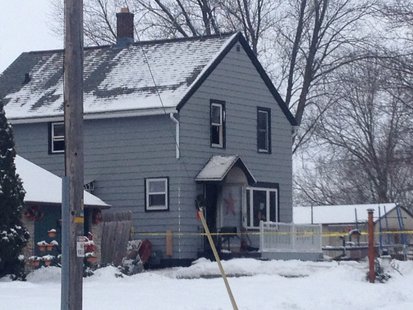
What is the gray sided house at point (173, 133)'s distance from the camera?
37500 millimetres

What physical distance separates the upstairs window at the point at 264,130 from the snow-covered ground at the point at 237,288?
26.4ft

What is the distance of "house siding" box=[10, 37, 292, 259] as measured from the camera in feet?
123

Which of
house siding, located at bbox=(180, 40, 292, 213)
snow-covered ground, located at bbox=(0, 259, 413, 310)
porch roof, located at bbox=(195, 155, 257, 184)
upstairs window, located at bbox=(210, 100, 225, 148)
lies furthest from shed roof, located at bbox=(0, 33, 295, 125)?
snow-covered ground, located at bbox=(0, 259, 413, 310)

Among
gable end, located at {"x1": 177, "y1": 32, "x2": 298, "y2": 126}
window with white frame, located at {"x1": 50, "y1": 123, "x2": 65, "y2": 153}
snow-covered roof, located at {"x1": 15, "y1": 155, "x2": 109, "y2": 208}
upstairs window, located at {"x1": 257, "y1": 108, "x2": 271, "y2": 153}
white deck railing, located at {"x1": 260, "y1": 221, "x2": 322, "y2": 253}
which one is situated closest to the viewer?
snow-covered roof, located at {"x1": 15, "y1": 155, "x2": 109, "y2": 208}

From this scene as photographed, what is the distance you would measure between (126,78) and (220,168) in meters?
4.95

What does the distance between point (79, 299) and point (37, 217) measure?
1538 cm

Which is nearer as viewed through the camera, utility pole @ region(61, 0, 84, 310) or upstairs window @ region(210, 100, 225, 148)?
utility pole @ region(61, 0, 84, 310)

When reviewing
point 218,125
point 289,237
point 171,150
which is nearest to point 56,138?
point 171,150

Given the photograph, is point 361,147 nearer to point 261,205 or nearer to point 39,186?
point 261,205

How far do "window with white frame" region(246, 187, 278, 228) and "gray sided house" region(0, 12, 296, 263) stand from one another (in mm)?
38

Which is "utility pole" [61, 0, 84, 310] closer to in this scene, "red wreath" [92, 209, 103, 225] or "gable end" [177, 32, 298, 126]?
"red wreath" [92, 209, 103, 225]

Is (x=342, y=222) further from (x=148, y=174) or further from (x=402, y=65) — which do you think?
(x=148, y=174)

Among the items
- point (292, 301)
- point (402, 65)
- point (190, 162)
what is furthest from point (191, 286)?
point (402, 65)

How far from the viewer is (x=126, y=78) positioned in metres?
39.5
